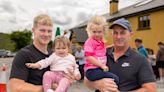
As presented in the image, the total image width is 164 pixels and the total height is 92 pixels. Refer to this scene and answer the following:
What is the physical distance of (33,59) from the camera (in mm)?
3621

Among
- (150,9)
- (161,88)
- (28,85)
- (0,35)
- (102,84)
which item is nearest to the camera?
(28,85)

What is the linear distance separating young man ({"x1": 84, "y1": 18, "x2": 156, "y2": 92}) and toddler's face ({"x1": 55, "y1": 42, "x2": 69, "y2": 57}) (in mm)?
495

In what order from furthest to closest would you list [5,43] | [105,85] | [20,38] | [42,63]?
[5,43]
[20,38]
[105,85]
[42,63]

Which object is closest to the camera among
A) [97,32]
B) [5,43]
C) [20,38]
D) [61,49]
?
[61,49]

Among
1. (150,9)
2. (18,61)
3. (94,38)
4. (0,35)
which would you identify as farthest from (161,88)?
(0,35)

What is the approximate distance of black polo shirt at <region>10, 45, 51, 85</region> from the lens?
3.53 m

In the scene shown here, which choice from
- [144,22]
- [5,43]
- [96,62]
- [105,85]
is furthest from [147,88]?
[5,43]

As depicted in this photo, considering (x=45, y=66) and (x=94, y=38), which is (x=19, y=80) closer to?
(x=45, y=66)

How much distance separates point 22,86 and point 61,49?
2.29 feet

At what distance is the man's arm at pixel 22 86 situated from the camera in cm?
344

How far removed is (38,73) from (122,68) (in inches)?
37.7

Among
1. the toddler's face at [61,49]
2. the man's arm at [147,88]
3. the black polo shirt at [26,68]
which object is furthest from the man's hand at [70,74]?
the man's arm at [147,88]

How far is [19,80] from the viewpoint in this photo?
351 centimetres

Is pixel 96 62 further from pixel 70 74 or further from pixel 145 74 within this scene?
pixel 145 74
